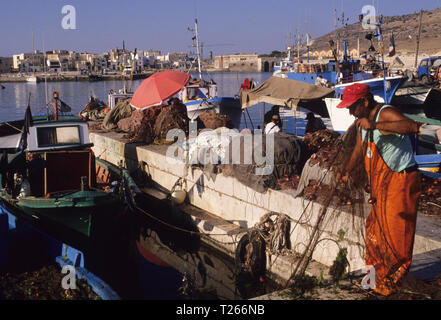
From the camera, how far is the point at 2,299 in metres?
5.63

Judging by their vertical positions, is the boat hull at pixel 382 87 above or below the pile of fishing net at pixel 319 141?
above

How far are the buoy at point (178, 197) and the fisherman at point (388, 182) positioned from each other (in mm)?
7014

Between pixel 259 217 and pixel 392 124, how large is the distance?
5.03 m

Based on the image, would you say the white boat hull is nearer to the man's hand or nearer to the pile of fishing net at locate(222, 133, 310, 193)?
the pile of fishing net at locate(222, 133, 310, 193)

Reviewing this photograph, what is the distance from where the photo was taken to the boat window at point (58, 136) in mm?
10242

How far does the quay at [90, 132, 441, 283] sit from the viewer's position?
577cm


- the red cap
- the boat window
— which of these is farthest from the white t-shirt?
the red cap

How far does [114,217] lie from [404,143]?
6968 mm

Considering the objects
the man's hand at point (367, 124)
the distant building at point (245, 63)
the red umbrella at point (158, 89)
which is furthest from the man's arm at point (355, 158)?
the distant building at point (245, 63)

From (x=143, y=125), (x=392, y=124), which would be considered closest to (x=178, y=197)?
(x=143, y=125)

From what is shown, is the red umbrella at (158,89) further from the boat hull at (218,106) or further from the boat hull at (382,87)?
the boat hull at (382,87)

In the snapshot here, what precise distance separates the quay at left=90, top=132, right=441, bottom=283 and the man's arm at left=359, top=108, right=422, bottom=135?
1.35 metres

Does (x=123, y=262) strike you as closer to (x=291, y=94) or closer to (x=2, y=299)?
(x=2, y=299)
